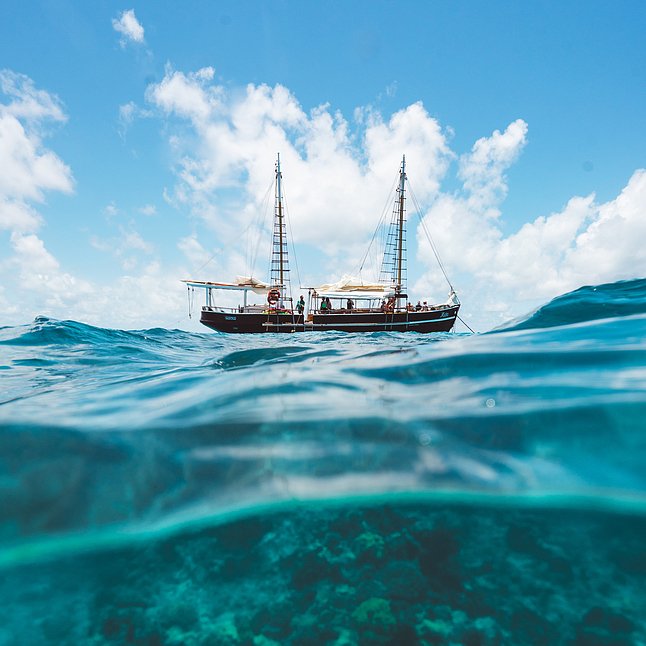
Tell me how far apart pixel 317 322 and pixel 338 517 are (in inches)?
1372

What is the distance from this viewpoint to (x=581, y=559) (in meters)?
1.50

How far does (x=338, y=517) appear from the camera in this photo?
5.90ft

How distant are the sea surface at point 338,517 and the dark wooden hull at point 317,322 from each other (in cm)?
3387

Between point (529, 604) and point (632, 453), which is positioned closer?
point (529, 604)

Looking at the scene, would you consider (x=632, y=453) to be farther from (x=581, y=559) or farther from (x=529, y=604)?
(x=529, y=604)

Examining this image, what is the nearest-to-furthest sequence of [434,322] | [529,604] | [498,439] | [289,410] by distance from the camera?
[529,604]
[498,439]
[289,410]
[434,322]

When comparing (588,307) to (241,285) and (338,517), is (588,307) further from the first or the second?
(241,285)

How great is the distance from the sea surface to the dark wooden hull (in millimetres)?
33865

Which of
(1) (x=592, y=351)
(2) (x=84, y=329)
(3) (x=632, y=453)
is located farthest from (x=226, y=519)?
(2) (x=84, y=329)

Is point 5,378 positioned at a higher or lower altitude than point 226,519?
higher

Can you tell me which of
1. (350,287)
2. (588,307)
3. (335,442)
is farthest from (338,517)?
(350,287)

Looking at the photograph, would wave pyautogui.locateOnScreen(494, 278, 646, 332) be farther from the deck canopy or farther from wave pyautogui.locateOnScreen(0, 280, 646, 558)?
the deck canopy

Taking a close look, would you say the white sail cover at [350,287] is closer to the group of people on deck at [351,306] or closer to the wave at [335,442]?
the group of people on deck at [351,306]

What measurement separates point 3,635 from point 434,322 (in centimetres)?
4080
